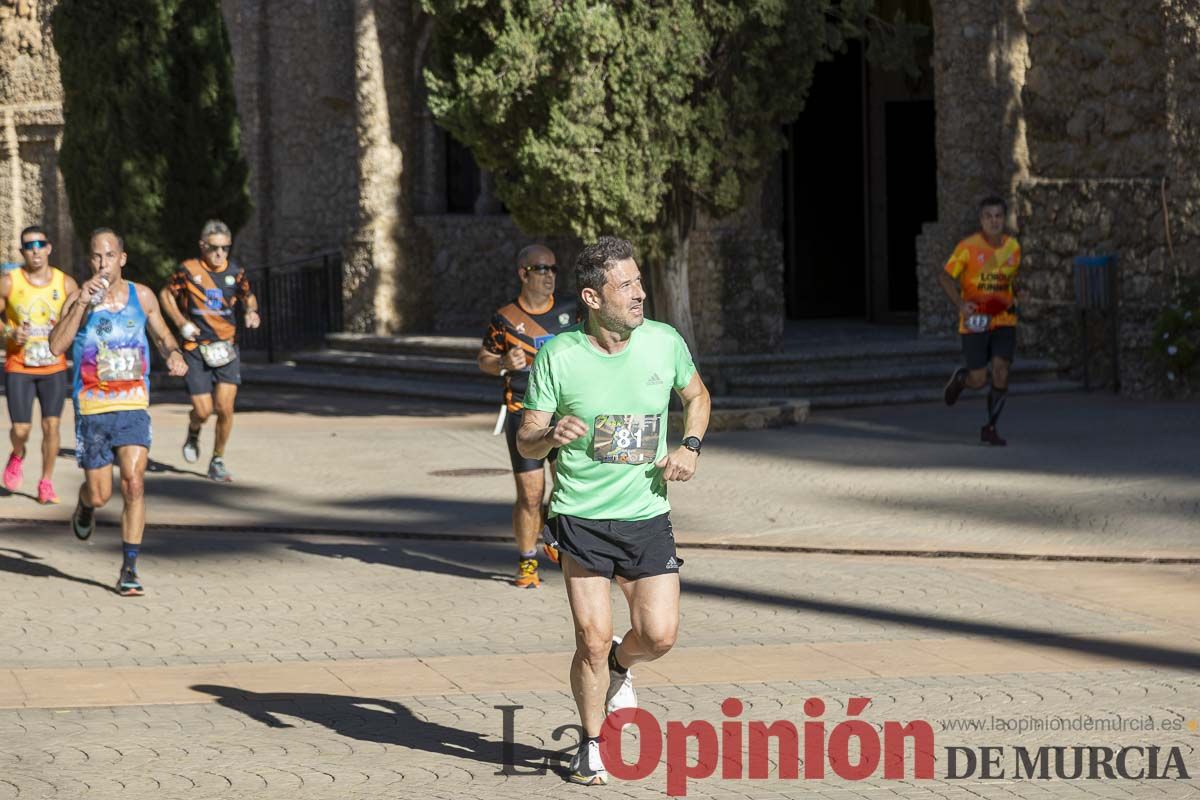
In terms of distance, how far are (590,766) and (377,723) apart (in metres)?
1.25

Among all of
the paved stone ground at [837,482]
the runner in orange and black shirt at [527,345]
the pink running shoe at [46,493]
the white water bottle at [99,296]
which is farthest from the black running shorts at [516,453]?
the pink running shoe at [46,493]

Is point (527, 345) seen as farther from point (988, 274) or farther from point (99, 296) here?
point (988, 274)

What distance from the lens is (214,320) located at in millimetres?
15344

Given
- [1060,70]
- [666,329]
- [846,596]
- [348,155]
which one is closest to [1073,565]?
[846,596]

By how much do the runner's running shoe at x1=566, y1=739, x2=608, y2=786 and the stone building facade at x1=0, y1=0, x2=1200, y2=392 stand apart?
13.1 m

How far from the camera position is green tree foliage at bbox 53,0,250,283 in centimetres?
2348

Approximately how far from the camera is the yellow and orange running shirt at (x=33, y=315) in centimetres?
1381

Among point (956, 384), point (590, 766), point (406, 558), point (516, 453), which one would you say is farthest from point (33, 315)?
point (590, 766)

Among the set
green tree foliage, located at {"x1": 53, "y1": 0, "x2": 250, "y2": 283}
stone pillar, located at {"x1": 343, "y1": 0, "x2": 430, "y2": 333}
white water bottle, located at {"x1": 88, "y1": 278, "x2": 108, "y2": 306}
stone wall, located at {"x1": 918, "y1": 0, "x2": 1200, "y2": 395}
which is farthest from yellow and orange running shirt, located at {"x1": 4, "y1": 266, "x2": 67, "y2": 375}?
stone pillar, located at {"x1": 343, "y1": 0, "x2": 430, "y2": 333}

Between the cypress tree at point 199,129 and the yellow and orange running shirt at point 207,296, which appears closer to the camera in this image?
the yellow and orange running shirt at point 207,296

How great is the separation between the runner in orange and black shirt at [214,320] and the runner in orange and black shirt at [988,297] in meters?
5.42

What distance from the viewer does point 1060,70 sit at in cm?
2003

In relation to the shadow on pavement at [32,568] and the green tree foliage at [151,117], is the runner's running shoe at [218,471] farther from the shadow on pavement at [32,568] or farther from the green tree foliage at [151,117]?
the green tree foliage at [151,117]

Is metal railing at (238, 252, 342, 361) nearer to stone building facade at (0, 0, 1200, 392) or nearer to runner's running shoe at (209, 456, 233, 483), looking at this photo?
stone building facade at (0, 0, 1200, 392)
